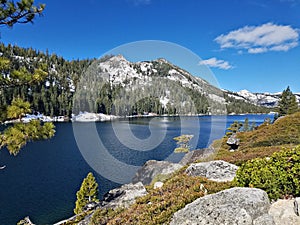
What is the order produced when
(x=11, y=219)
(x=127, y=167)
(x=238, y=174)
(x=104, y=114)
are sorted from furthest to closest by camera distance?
(x=104, y=114), (x=127, y=167), (x=11, y=219), (x=238, y=174)

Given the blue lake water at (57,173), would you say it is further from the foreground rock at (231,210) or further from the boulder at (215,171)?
the foreground rock at (231,210)

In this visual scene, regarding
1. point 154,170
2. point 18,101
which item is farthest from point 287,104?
point 18,101

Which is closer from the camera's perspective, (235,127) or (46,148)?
(46,148)

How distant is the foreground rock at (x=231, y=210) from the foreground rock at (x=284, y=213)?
0.80 feet

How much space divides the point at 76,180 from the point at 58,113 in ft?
378

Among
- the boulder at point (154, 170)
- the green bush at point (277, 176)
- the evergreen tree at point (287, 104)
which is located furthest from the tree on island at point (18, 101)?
the evergreen tree at point (287, 104)

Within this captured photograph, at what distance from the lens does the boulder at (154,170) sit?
22413mm

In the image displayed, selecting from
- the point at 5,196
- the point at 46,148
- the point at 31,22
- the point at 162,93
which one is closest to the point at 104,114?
the point at 46,148

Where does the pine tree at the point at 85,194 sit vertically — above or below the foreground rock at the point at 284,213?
below

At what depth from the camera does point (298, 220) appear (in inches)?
229

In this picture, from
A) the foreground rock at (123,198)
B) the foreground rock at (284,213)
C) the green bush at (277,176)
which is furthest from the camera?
the foreground rock at (123,198)

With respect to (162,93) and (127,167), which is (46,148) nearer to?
(127,167)

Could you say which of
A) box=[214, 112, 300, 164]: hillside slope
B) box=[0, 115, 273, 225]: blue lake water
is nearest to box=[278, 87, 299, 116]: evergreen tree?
box=[0, 115, 273, 225]: blue lake water

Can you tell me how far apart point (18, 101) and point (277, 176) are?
30.0ft
